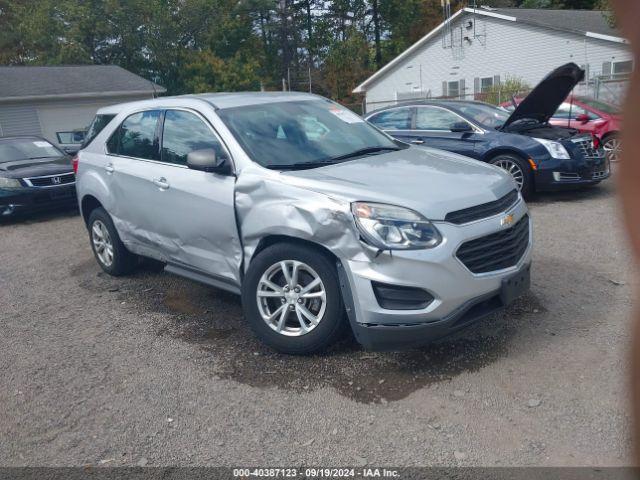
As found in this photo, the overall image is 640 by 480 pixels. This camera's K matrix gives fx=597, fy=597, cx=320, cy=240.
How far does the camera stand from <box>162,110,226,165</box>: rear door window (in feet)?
15.8

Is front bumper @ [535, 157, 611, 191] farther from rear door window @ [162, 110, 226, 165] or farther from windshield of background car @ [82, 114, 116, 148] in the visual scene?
windshield of background car @ [82, 114, 116, 148]

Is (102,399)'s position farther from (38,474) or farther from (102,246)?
(102,246)

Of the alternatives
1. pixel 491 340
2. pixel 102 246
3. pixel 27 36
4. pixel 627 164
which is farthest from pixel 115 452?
pixel 27 36

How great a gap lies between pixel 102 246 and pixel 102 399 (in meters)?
2.85

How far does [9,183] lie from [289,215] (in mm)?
7803

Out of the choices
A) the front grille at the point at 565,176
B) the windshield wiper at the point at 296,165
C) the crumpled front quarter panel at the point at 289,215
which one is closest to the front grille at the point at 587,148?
the front grille at the point at 565,176

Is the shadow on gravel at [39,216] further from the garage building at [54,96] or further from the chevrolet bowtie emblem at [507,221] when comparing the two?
the garage building at [54,96]

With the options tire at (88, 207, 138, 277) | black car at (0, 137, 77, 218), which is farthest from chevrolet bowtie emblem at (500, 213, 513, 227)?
black car at (0, 137, 77, 218)

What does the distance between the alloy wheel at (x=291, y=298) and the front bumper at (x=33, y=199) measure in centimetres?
736

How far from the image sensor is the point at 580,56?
81.7ft

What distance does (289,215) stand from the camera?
13.2ft

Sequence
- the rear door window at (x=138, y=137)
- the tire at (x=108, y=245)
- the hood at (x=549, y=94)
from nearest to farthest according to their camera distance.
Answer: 1. the rear door window at (x=138, y=137)
2. the tire at (x=108, y=245)
3. the hood at (x=549, y=94)

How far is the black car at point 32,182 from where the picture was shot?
9953mm

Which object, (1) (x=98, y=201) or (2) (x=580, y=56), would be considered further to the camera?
(2) (x=580, y=56)
